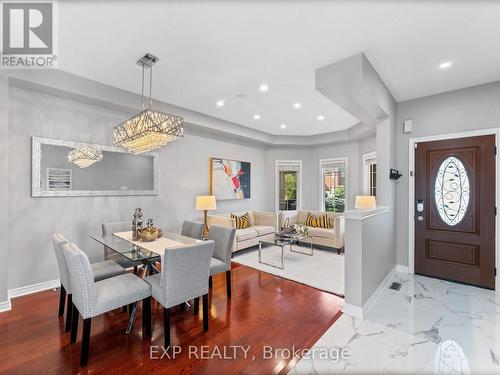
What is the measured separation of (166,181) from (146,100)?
56.8 inches

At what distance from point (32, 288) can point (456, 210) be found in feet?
19.0

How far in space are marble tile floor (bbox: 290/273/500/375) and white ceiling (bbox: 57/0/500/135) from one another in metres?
2.77

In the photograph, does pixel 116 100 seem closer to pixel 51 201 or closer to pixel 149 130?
pixel 149 130

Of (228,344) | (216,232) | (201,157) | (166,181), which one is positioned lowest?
(228,344)

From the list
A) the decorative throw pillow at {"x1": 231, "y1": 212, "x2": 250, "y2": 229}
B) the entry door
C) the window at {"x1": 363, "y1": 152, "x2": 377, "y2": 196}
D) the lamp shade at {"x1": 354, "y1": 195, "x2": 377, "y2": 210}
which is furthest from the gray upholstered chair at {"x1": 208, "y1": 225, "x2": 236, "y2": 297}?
the window at {"x1": 363, "y1": 152, "x2": 377, "y2": 196}

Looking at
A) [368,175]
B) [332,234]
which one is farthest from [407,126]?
[332,234]

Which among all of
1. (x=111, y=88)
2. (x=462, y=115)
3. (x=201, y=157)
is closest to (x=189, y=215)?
(x=201, y=157)

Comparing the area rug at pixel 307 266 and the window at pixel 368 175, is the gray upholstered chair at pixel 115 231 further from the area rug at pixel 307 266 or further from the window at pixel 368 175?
the window at pixel 368 175

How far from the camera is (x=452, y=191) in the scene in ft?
11.4

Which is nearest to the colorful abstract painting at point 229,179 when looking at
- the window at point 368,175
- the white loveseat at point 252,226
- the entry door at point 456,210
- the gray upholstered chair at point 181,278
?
the white loveseat at point 252,226

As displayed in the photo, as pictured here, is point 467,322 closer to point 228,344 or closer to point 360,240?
point 360,240

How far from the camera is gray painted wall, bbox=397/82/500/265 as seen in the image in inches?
127

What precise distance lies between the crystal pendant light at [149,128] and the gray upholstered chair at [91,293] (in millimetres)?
1241

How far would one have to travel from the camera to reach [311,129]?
589 centimetres
